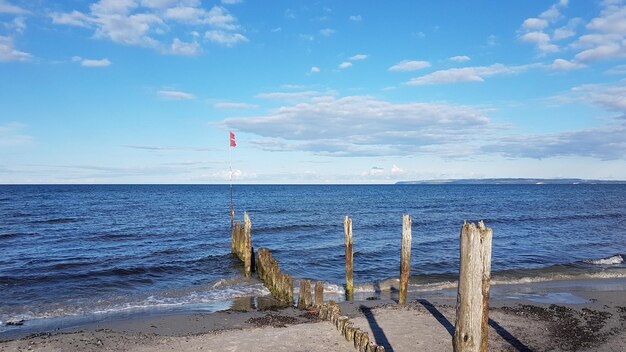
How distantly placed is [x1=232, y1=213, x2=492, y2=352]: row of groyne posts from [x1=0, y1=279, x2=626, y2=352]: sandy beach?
0.48 meters

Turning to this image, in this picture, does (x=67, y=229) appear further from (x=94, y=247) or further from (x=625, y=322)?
(x=625, y=322)

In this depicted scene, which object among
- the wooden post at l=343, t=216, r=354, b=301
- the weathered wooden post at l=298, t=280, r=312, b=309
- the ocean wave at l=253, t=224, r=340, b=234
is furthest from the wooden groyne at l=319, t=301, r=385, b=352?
the ocean wave at l=253, t=224, r=340, b=234

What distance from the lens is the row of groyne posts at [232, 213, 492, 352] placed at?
22.7 ft

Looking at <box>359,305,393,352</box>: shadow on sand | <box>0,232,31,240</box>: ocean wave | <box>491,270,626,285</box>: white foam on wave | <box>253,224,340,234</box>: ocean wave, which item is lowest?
<box>491,270,626,285</box>: white foam on wave

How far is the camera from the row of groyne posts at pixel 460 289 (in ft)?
22.7

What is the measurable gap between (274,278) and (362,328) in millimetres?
5180

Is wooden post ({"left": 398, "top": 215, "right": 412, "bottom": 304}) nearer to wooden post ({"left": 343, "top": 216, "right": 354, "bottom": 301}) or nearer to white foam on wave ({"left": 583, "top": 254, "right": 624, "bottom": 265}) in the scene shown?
wooden post ({"left": 343, "top": 216, "right": 354, "bottom": 301})

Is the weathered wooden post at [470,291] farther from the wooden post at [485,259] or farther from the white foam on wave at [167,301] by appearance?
the white foam on wave at [167,301]

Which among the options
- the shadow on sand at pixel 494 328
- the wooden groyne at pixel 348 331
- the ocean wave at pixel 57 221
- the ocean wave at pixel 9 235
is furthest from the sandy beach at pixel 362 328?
the ocean wave at pixel 57 221

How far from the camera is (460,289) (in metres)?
7.10

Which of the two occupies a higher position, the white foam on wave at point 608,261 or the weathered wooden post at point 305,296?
the weathered wooden post at point 305,296

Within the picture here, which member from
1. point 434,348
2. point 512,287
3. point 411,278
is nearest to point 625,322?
point 512,287

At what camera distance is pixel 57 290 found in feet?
60.8

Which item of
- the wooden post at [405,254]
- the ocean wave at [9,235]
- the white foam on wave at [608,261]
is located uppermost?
the wooden post at [405,254]
